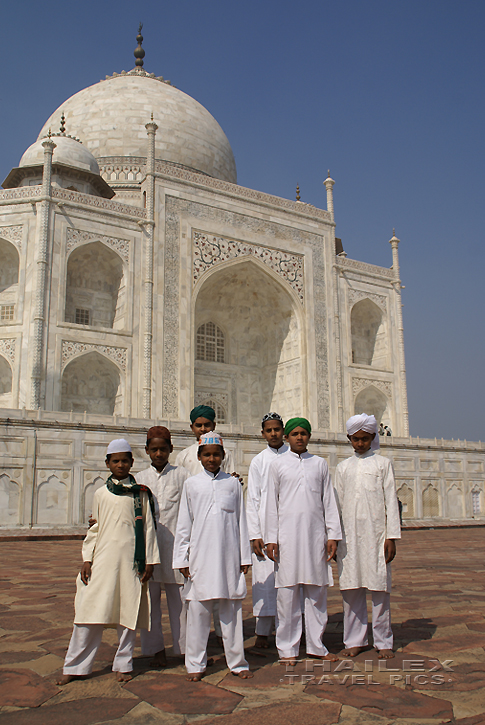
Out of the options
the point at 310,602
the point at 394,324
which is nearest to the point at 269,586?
the point at 310,602

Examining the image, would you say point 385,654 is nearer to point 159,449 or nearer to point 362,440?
point 362,440

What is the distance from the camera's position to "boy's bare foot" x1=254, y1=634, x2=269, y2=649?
3.02 m

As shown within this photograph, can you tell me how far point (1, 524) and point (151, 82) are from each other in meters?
18.1

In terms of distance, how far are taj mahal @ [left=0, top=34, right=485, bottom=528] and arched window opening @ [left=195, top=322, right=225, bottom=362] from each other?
0.04 meters

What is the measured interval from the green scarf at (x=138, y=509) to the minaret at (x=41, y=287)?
1161 cm

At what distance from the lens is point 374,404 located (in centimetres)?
1983

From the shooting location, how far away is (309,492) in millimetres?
2990

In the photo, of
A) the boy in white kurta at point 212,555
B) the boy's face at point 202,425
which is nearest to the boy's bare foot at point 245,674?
the boy in white kurta at point 212,555

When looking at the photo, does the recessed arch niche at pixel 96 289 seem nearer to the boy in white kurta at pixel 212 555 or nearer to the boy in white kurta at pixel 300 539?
the boy in white kurta at pixel 300 539

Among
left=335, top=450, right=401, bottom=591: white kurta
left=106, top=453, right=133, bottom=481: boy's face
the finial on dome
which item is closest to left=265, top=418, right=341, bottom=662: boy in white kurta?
left=335, top=450, right=401, bottom=591: white kurta

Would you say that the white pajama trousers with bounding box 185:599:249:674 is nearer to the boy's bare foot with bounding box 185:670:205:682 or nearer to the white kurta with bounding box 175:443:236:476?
the boy's bare foot with bounding box 185:670:205:682

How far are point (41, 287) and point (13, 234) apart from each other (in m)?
1.63

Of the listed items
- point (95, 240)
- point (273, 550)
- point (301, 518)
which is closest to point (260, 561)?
point (273, 550)

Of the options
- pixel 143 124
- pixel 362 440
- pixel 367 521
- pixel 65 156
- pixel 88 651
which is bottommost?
pixel 88 651
